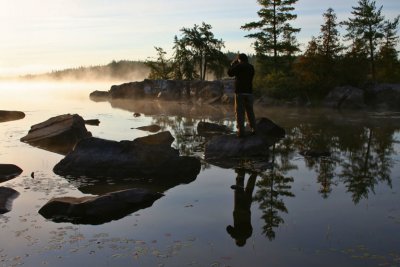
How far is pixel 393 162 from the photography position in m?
12.6

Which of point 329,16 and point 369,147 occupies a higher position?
point 329,16

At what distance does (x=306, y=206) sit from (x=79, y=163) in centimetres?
628

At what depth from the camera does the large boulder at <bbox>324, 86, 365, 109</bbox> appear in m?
37.3

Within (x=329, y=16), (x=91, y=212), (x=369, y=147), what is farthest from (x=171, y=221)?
(x=329, y=16)

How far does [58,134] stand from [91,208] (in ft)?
31.7

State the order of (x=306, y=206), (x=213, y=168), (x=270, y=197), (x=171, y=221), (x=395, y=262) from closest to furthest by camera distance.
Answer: (x=395, y=262), (x=171, y=221), (x=306, y=206), (x=270, y=197), (x=213, y=168)

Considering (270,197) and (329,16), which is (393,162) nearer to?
(270,197)

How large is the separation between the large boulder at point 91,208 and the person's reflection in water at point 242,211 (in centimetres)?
191

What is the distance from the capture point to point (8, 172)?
10.8 meters

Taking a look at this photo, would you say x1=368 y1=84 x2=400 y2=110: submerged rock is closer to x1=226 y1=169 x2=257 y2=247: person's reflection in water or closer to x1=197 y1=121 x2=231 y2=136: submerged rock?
x1=197 y1=121 x2=231 y2=136: submerged rock

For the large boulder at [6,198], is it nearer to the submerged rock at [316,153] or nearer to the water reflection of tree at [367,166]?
the water reflection of tree at [367,166]

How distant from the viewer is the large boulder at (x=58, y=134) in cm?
1612

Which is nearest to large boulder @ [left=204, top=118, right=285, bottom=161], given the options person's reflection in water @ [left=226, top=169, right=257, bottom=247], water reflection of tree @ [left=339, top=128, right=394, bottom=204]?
person's reflection in water @ [left=226, top=169, right=257, bottom=247]

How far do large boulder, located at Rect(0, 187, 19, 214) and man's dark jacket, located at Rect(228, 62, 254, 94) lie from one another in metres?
7.57
